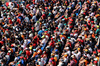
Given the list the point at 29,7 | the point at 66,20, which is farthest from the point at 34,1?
the point at 66,20

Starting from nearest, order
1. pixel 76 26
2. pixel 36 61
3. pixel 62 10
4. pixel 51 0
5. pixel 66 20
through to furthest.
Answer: pixel 36 61, pixel 76 26, pixel 66 20, pixel 62 10, pixel 51 0

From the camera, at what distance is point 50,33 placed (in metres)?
11.3

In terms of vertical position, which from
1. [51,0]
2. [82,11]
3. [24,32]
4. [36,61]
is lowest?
[36,61]

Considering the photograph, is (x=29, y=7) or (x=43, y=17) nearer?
(x=43, y=17)

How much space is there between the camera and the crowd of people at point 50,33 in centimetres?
913

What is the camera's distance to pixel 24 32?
37.4ft

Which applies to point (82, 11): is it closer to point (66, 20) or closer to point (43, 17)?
point (66, 20)

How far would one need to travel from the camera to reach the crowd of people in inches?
360

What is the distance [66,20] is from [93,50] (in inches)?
144

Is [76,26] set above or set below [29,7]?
below

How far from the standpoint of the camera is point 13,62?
9227 mm

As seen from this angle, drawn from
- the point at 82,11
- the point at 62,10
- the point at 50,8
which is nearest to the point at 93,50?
the point at 82,11

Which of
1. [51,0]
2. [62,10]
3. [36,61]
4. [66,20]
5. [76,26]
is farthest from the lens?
[51,0]

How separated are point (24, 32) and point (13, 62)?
9.15ft
